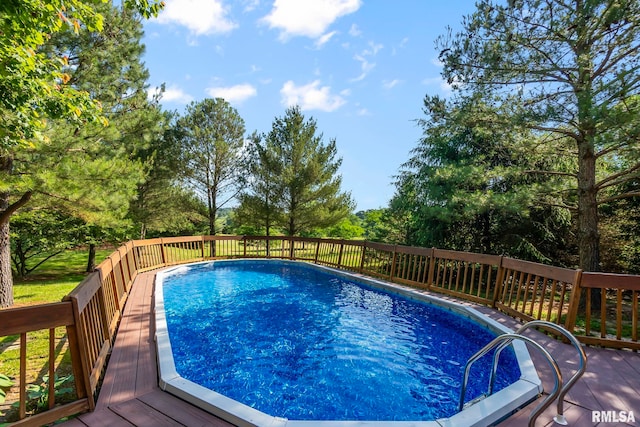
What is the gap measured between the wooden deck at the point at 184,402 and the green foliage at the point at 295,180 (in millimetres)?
10367

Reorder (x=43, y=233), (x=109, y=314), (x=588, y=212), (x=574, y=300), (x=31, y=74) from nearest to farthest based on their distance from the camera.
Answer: (x=31, y=74), (x=574, y=300), (x=109, y=314), (x=588, y=212), (x=43, y=233)

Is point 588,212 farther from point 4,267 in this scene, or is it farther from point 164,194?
point 164,194

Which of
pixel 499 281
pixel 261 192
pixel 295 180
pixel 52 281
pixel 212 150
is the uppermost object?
pixel 212 150

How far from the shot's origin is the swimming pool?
111 inches

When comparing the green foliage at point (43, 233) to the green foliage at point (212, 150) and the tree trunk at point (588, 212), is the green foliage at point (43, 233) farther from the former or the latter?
the tree trunk at point (588, 212)

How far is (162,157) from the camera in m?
13.6

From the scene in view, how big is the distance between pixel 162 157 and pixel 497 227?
1358 centimetres

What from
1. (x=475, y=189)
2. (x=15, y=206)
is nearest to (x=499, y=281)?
(x=475, y=189)

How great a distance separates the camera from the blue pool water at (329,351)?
312cm

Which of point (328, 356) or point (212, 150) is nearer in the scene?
point (328, 356)

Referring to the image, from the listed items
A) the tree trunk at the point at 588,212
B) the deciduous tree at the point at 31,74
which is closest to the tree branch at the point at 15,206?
the deciduous tree at the point at 31,74

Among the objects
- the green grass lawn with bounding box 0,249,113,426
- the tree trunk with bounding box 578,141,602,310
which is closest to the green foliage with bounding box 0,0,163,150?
the green grass lawn with bounding box 0,249,113,426

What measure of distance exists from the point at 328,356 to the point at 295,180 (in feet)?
33.7

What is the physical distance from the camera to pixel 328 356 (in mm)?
4102
